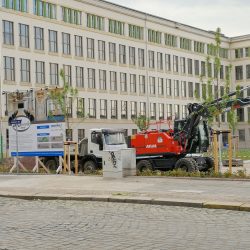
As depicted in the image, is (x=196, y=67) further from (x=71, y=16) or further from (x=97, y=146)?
(x=97, y=146)

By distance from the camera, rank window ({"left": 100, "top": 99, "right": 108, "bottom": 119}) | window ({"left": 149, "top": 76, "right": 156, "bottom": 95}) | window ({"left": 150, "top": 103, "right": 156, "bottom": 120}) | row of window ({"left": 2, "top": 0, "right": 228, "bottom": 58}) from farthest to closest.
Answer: window ({"left": 150, "top": 103, "right": 156, "bottom": 120}) < window ({"left": 149, "top": 76, "right": 156, "bottom": 95}) < window ({"left": 100, "top": 99, "right": 108, "bottom": 119}) < row of window ({"left": 2, "top": 0, "right": 228, "bottom": 58})

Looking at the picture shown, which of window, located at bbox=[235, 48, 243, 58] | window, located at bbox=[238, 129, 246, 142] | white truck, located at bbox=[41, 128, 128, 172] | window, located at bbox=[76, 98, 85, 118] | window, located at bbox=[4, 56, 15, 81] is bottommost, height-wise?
white truck, located at bbox=[41, 128, 128, 172]

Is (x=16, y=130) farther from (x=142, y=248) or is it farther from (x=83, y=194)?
(x=142, y=248)

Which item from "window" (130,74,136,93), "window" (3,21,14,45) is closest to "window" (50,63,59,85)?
"window" (3,21,14,45)

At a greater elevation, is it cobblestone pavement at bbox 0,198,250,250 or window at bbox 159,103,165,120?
window at bbox 159,103,165,120

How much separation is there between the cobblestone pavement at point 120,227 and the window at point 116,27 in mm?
66834

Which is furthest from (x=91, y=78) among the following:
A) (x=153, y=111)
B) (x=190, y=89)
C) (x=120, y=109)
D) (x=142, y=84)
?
(x=190, y=89)

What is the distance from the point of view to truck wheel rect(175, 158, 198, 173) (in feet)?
84.1

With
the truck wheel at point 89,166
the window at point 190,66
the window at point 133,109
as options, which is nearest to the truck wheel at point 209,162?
the truck wheel at point 89,166

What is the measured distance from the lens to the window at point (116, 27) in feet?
261

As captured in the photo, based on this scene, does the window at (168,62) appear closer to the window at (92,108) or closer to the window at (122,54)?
the window at (122,54)

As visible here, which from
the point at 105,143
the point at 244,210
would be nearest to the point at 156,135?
the point at 105,143

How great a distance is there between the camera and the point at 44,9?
227ft

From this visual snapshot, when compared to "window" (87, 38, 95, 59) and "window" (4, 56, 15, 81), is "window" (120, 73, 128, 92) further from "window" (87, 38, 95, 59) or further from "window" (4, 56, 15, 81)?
"window" (4, 56, 15, 81)
